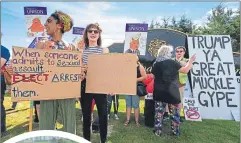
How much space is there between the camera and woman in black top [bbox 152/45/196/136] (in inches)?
149

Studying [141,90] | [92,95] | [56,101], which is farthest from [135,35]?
[56,101]

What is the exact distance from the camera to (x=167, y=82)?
3.84 metres

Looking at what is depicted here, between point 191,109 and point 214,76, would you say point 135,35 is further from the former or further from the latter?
point 214,76

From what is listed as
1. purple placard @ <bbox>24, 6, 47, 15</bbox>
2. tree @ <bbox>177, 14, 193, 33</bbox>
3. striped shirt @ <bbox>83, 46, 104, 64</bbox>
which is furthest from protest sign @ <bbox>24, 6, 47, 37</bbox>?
tree @ <bbox>177, 14, 193, 33</bbox>

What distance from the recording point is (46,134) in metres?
1.44

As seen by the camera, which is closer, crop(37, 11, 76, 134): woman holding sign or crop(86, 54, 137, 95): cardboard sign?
crop(37, 11, 76, 134): woman holding sign

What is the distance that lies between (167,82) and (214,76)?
6.90ft

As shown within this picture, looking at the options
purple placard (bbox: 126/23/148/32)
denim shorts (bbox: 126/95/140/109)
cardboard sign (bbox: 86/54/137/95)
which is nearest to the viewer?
cardboard sign (bbox: 86/54/137/95)

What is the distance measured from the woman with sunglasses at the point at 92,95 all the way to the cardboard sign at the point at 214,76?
2947 millimetres

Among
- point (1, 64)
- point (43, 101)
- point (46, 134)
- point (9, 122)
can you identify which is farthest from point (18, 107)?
point (46, 134)

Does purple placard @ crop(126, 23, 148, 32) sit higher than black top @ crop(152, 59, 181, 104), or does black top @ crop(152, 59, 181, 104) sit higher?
purple placard @ crop(126, 23, 148, 32)

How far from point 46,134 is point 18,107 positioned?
4.40 metres

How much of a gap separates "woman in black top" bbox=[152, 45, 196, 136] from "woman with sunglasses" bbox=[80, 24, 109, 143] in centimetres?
103

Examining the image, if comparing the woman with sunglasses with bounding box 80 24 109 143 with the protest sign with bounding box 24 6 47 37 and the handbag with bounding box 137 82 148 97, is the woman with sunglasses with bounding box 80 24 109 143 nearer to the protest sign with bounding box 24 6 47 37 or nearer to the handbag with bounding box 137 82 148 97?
the handbag with bounding box 137 82 148 97
